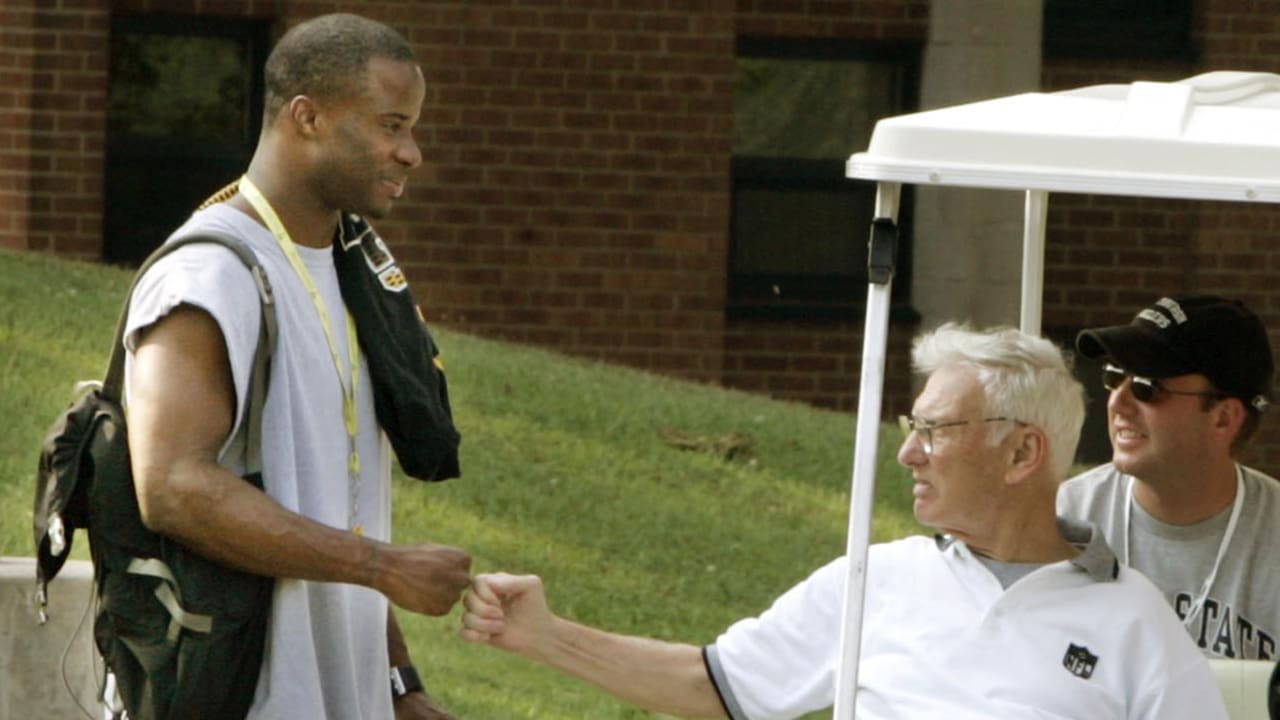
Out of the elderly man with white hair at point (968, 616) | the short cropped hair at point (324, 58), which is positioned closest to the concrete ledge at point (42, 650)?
the elderly man with white hair at point (968, 616)

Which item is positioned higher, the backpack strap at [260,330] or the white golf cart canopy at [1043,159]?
the white golf cart canopy at [1043,159]

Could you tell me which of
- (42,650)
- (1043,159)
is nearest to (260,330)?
(1043,159)

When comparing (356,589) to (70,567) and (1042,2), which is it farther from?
(1042,2)

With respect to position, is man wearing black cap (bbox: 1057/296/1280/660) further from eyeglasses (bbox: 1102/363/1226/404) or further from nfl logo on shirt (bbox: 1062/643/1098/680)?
nfl logo on shirt (bbox: 1062/643/1098/680)

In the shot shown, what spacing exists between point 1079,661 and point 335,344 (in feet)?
4.10

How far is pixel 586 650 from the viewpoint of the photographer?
3.99 meters

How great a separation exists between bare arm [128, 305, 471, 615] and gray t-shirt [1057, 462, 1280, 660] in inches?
64.4

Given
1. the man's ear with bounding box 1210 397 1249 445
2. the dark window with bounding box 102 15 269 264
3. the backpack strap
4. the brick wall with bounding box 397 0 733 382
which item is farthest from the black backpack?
the dark window with bounding box 102 15 269 264

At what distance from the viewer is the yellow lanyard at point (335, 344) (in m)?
3.54

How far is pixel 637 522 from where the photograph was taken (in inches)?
321

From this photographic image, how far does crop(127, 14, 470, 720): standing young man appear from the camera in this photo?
333 centimetres

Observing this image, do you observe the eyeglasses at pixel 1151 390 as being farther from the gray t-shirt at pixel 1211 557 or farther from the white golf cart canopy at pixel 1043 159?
the white golf cart canopy at pixel 1043 159

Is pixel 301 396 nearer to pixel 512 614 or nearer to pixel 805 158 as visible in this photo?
pixel 512 614

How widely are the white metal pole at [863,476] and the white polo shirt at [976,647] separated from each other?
31 cm
